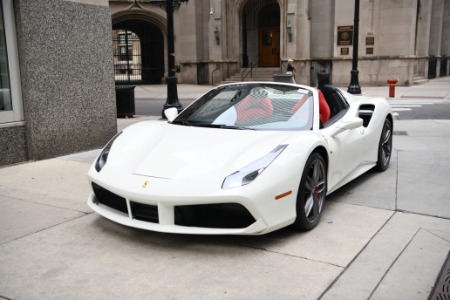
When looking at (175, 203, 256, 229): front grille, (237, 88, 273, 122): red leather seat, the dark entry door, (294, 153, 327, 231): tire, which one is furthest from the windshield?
the dark entry door

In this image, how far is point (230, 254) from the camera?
3762 millimetres

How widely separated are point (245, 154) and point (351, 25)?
24.6m

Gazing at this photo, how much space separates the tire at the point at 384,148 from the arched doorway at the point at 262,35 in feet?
83.0

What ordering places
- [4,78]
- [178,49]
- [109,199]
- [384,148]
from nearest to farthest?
1. [109,199]
2. [384,148]
3. [4,78]
4. [178,49]

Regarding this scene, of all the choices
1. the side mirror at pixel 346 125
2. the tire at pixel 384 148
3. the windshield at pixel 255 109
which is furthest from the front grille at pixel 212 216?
the tire at pixel 384 148

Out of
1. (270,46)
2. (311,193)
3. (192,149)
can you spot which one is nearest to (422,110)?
(311,193)

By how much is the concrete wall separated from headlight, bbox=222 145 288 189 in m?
4.57

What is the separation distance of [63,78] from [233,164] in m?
4.76

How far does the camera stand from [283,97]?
508cm

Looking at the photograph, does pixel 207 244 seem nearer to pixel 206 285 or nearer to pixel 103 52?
pixel 206 285

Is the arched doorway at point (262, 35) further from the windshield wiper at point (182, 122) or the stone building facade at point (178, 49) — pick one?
the windshield wiper at point (182, 122)

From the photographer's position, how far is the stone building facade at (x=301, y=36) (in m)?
26.2

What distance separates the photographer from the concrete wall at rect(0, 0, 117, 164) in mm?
7129

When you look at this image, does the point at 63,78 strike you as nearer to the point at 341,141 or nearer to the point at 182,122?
the point at 182,122
